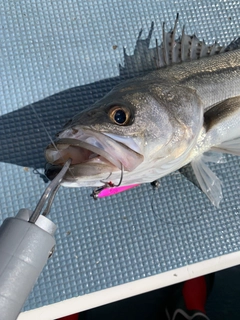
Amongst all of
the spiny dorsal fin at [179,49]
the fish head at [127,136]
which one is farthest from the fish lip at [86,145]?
the spiny dorsal fin at [179,49]

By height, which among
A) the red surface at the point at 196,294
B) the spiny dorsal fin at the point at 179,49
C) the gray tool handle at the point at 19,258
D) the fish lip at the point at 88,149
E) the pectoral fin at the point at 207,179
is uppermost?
the spiny dorsal fin at the point at 179,49

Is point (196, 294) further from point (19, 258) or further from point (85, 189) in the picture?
point (19, 258)

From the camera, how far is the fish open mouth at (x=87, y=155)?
3.50 feet

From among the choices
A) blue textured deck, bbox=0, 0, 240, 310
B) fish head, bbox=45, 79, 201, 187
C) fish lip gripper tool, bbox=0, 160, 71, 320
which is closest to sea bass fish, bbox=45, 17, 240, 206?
fish head, bbox=45, 79, 201, 187

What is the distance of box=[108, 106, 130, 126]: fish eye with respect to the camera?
1180mm

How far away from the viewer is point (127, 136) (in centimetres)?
116

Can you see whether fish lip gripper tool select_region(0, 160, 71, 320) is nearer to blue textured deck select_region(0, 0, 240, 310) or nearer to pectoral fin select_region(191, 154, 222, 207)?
blue textured deck select_region(0, 0, 240, 310)

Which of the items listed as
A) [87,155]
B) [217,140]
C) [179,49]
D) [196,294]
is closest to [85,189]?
[87,155]

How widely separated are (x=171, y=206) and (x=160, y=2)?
1.02 m

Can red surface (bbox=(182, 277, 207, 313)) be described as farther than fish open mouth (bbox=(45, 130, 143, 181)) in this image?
Yes

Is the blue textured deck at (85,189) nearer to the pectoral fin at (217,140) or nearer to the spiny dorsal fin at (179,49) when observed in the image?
the pectoral fin at (217,140)

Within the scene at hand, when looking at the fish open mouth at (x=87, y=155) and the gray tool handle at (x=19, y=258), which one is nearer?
the gray tool handle at (x=19, y=258)

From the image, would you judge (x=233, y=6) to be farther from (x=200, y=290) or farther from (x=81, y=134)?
(x=200, y=290)

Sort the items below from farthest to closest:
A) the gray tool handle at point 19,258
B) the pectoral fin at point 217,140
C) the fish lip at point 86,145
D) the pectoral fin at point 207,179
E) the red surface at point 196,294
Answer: the red surface at point 196,294
the pectoral fin at point 207,179
the pectoral fin at point 217,140
the fish lip at point 86,145
the gray tool handle at point 19,258
